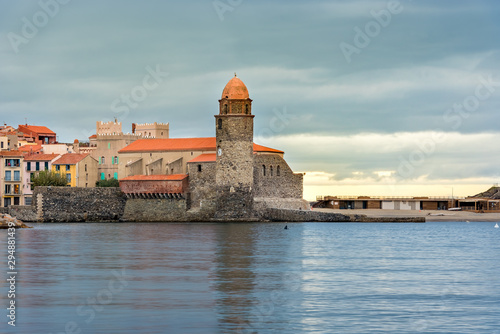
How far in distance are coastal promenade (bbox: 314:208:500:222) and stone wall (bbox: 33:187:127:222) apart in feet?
67.6

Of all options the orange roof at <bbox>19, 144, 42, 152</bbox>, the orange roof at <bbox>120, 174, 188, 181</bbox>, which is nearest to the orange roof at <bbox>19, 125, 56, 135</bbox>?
the orange roof at <bbox>19, 144, 42, 152</bbox>

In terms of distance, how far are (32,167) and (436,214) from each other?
38.6 metres

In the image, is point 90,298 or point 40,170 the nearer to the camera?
point 90,298

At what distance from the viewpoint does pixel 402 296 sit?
2439cm

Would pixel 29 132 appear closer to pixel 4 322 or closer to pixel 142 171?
pixel 142 171

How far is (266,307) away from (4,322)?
20.5 ft

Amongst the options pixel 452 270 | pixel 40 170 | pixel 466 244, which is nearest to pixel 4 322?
pixel 452 270

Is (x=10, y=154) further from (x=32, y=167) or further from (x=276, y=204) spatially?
(x=276, y=204)

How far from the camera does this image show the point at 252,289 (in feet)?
83.1

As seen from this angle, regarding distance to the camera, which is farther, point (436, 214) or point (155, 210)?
point (436, 214)

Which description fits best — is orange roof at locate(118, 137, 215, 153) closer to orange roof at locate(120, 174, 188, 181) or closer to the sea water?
orange roof at locate(120, 174, 188, 181)

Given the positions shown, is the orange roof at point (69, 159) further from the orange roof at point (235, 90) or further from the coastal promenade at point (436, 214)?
the coastal promenade at point (436, 214)


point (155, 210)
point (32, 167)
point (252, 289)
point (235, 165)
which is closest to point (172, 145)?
point (155, 210)

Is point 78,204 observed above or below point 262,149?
below
